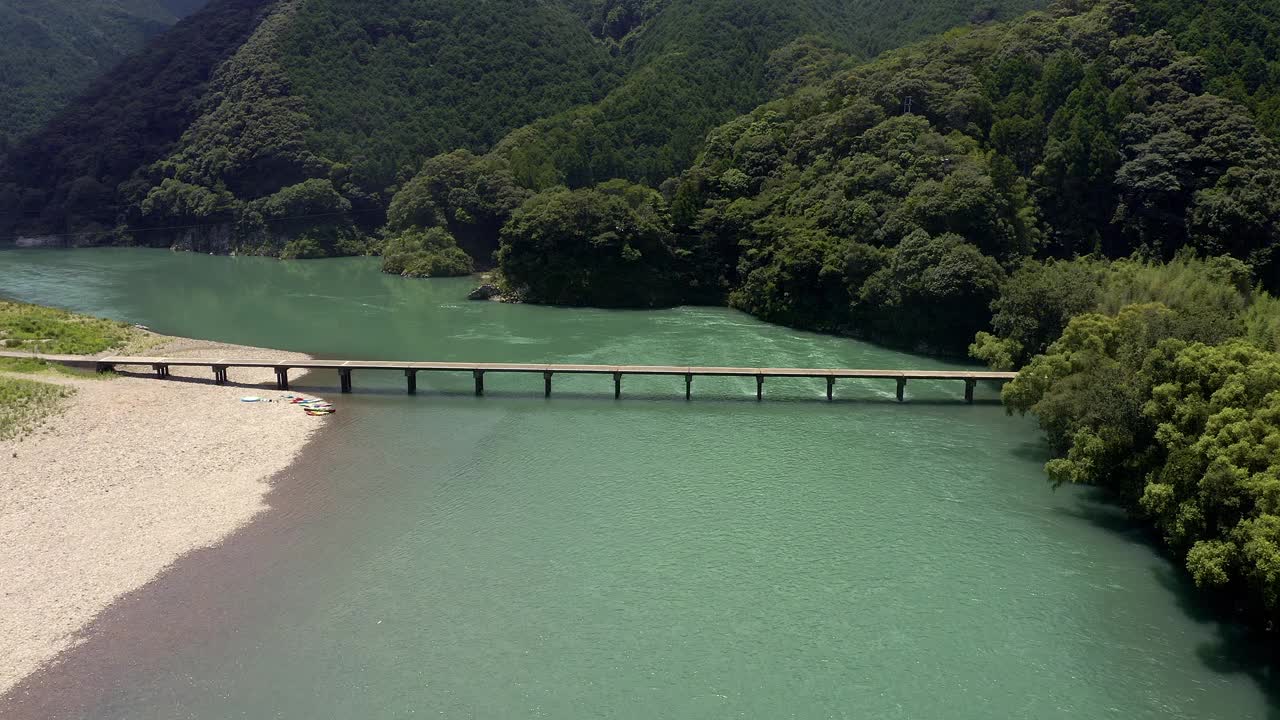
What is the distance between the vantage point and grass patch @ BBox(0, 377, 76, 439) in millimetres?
35531

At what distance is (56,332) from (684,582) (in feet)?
145

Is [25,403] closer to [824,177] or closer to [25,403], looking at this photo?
[25,403]

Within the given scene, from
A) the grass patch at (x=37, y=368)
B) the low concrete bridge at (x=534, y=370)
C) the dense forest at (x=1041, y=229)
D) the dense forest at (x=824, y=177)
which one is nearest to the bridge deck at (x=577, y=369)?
the low concrete bridge at (x=534, y=370)

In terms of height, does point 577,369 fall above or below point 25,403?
above

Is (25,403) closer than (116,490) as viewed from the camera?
No

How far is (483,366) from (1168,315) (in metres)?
31.3

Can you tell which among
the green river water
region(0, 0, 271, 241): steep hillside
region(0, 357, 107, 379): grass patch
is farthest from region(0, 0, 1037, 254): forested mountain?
the green river water

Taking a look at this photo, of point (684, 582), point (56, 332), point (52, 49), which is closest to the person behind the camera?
point (684, 582)

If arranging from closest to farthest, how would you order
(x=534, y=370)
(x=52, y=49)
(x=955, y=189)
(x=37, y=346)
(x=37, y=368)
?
(x=37, y=368) < (x=534, y=370) < (x=37, y=346) < (x=955, y=189) < (x=52, y=49)

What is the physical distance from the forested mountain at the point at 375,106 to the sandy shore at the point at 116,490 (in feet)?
204

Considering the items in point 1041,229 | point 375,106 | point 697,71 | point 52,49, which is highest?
point 52,49

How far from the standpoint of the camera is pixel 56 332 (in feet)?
170

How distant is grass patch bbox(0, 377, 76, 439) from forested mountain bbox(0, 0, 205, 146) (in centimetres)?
12306

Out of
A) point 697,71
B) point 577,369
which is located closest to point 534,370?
point 577,369
